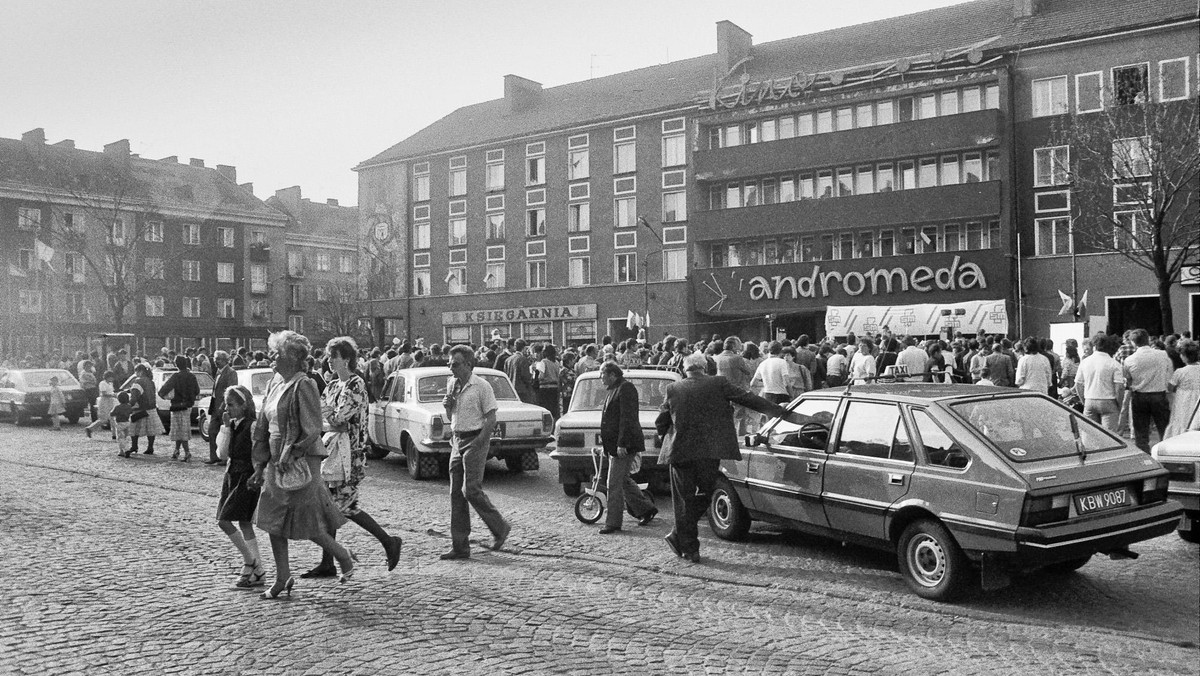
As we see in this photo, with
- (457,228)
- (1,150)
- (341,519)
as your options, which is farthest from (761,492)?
(1,150)

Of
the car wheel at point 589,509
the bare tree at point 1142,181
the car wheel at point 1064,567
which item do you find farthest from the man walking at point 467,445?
the bare tree at point 1142,181

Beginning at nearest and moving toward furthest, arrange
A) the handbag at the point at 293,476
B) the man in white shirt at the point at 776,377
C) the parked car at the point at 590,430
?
the handbag at the point at 293,476
the parked car at the point at 590,430
the man in white shirt at the point at 776,377

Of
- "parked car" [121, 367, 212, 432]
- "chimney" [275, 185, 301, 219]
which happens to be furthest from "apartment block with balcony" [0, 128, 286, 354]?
"parked car" [121, 367, 212, 432]

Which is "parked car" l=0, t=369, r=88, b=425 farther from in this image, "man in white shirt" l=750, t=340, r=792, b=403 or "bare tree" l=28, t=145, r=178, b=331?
"bare tree" l=28, t=145, r=178, b=331

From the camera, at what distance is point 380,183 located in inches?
2434

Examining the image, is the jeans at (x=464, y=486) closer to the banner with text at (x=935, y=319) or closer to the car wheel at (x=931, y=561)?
the car wheel at (x=931, y=561)

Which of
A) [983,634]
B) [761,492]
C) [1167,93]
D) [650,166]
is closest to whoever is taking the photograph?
[983,634]

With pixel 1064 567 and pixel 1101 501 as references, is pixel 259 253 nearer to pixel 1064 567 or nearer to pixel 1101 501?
pixel 1064 567

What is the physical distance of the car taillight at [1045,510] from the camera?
669cm

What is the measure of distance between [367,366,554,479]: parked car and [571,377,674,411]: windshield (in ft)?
4.63

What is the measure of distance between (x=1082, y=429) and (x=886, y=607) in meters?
2.09

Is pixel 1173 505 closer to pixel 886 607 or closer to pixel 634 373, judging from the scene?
pixel 886 607

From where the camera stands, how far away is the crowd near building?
35.7 meters

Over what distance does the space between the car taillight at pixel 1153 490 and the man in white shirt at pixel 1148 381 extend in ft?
18.7
